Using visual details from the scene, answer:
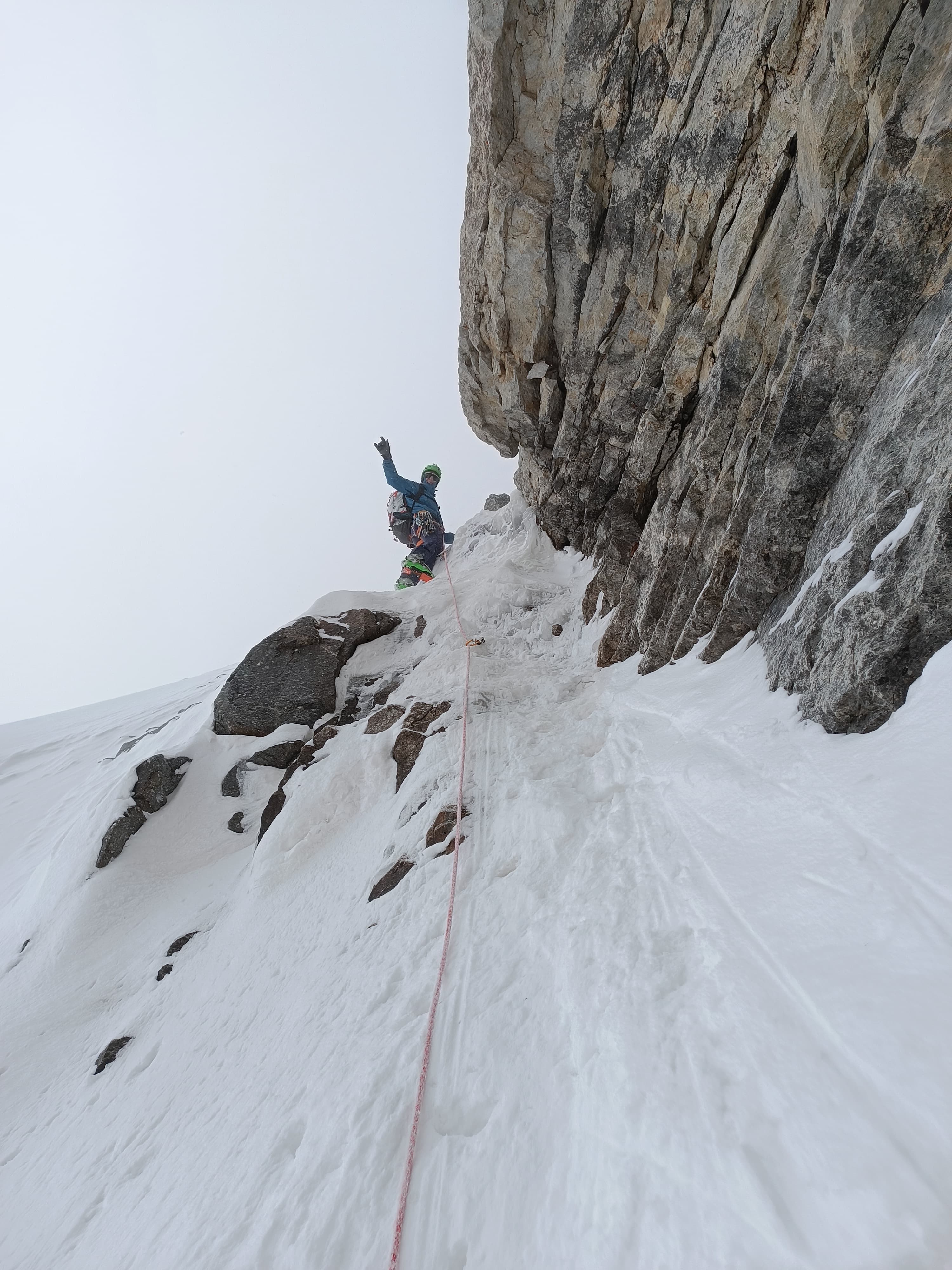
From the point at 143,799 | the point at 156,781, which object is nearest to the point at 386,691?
the point at 156,781

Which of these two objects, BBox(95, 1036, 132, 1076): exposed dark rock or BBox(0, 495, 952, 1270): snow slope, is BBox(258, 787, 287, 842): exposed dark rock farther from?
BBox(95, 1036, 132, 1076): exposed dark rock

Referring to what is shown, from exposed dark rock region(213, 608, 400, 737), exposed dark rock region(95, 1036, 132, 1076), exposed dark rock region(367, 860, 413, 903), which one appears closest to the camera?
exposed dark rock region(367, 860, 413, 903)

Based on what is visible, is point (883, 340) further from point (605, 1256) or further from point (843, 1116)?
point (605, 1256)

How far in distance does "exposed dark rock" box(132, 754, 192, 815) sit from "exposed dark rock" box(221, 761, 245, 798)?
79 centimetres

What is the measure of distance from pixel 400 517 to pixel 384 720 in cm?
1007

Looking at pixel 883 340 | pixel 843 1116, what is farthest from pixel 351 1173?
pixel 883 340

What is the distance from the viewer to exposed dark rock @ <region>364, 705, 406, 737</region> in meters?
8.91

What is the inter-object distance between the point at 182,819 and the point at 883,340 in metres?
11.7

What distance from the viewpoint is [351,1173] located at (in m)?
2.78

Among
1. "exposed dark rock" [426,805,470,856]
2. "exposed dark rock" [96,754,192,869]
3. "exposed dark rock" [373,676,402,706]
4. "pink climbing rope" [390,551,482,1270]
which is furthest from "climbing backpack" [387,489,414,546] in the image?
"exposed dark rock" [426,805,470,856]

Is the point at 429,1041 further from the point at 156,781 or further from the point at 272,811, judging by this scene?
the point at 156,781

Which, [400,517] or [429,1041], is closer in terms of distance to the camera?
[429,1041]

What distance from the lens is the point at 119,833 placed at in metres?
9.28

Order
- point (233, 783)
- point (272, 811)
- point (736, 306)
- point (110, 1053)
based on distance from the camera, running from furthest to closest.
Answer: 1. point (233, 783)
2. point (272, 811)
3. point (736, 306)
4. point (110, 1053)
